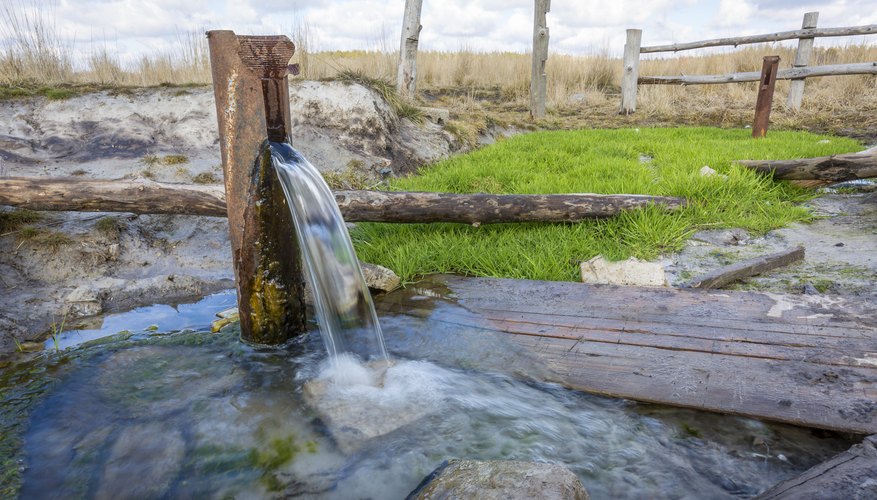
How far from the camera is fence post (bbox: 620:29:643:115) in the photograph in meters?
14.5

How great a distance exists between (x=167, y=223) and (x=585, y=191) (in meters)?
4.36

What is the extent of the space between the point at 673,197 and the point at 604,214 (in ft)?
2.74

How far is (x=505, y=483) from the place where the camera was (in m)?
1.94

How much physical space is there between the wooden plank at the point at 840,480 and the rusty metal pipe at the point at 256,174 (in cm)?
267

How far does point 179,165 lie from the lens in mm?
6973

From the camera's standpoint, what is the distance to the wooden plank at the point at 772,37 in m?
12.1

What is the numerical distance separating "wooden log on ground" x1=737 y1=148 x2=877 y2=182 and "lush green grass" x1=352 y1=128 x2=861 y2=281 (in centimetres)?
16

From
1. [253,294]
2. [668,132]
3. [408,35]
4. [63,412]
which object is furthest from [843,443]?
[408,35]

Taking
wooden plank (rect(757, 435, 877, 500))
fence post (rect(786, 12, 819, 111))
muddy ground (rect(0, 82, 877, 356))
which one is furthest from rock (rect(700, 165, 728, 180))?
fence post (rect(786, 12, 819, 111))

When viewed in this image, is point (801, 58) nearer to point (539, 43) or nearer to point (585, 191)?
point (539, 43)

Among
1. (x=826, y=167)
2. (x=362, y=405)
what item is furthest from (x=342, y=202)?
(x=826, y=167)

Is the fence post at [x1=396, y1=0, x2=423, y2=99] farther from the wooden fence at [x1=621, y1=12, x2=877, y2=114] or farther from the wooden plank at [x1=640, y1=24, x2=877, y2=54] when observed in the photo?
the wooden plank at [x1=640, y1=24, x2=877, y2=54]

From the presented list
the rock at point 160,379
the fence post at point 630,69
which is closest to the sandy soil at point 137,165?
the rock at point 160,379

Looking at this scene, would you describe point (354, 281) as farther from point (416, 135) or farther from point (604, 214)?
point (416, 135)
